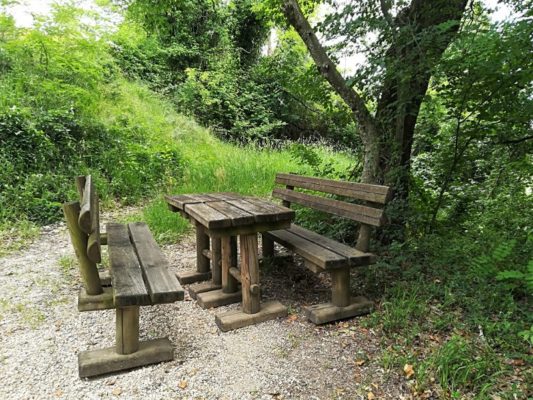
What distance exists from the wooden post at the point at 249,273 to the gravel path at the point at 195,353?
0.64 ft

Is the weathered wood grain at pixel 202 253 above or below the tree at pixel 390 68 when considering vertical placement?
below

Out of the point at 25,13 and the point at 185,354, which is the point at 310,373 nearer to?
the point at 185,354

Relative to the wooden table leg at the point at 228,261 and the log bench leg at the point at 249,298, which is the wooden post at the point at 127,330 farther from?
the wooden table leg at the point at 228,261

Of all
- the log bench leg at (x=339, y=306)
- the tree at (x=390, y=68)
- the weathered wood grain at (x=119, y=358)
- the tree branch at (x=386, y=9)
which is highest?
the tree branch at (x=386, y=9)

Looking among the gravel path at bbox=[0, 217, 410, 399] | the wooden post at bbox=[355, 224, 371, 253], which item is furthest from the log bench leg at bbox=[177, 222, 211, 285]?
the wooden post at bbox=[355, 224, 371, 253]

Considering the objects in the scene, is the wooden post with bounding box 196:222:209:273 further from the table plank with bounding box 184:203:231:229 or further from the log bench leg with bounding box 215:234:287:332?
the log bench leg with bounding box 215:234:287:332

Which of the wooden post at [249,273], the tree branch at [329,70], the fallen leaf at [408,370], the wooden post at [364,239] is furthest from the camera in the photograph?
the tree branch at [329,70]

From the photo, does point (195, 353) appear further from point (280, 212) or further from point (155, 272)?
point (280, 212)

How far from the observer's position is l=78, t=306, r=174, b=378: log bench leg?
2412mm

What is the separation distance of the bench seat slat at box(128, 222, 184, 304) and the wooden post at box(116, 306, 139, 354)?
0.21m

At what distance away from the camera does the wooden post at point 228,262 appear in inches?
134

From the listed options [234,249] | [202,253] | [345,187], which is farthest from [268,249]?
[345,187]

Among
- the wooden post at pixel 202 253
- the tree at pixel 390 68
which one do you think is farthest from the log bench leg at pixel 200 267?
the tree at pixel 390 68

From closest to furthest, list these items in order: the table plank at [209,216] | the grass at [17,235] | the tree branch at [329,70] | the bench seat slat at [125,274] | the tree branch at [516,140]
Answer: the bench seat slat at [125,274]
the table plank at [209,216]
the tree branch at [516,140]
the tree branch at [329,70]
the grass at [17,235]
